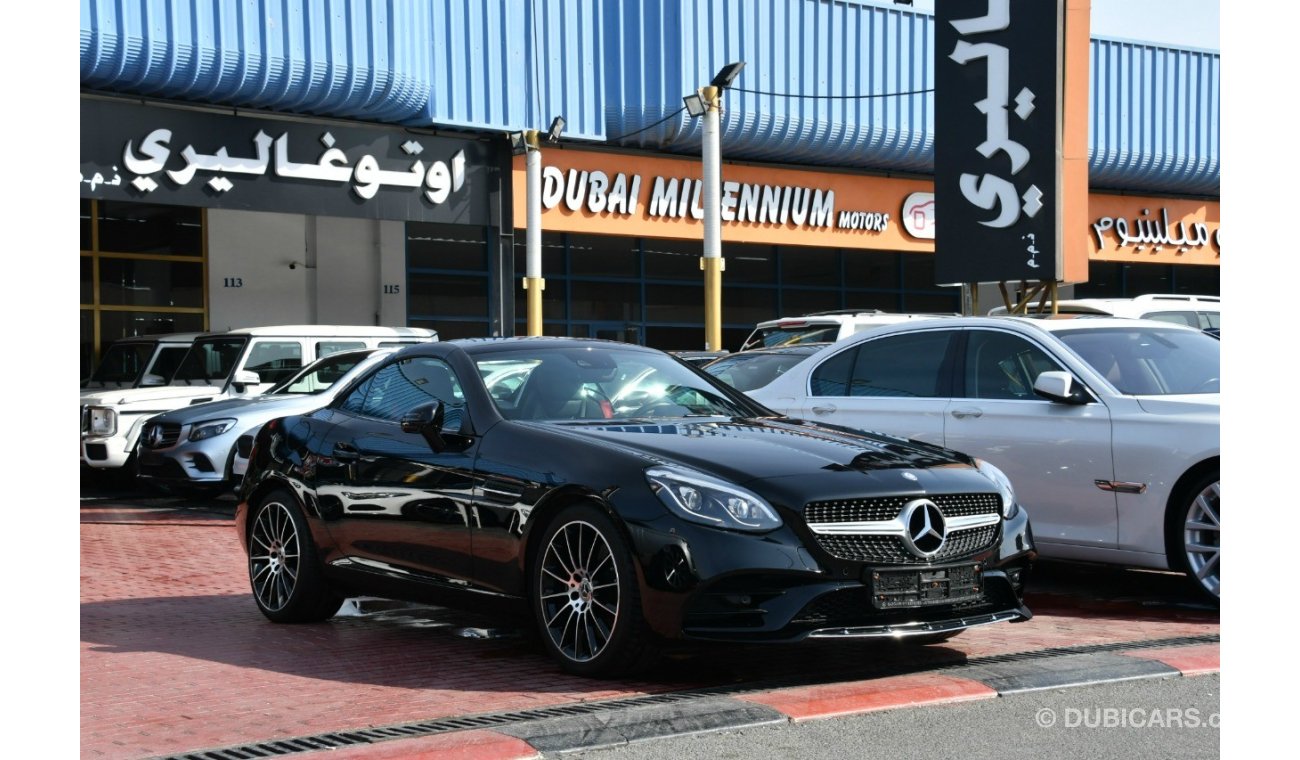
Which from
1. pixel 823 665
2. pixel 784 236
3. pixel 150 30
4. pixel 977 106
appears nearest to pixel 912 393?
pixel 823 665

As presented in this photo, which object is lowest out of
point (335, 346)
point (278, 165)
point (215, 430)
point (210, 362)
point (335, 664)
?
point (335, 664)

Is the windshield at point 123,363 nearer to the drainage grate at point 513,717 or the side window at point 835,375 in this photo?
the side window at point 835,375

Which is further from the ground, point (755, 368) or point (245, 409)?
point (755, 368)

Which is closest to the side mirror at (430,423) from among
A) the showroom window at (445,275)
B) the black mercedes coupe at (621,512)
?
the black mercedes coupe at (621,512)

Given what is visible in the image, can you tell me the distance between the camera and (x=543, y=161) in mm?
24109

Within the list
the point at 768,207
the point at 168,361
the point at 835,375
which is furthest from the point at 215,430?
the point at 768,207

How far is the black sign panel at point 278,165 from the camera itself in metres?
20.1

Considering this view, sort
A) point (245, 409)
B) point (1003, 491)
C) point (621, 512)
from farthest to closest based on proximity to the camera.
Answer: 1. point (245, 409)
2. point (1003, 491)
3. point (621, 512)

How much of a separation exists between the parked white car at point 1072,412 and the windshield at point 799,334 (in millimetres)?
6126

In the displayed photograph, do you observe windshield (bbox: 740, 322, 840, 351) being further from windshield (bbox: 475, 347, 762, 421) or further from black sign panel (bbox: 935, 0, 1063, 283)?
windshield (bbox: 475, 347, 762, 421)

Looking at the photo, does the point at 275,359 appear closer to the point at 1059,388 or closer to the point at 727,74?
the point at 727,74

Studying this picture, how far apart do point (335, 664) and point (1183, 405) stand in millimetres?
4441

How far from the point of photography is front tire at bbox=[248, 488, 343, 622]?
308 inches

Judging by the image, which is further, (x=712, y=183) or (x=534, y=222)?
(x=534, y=222)
